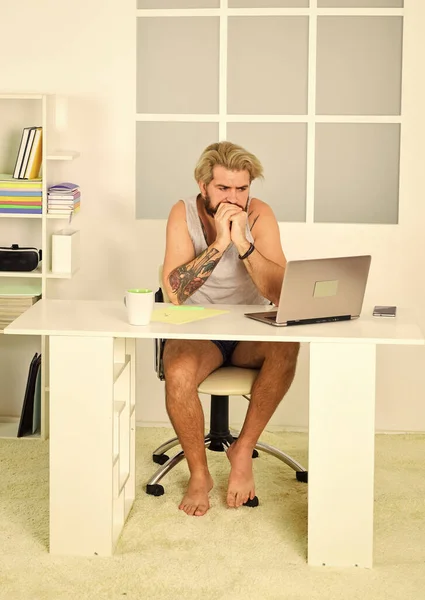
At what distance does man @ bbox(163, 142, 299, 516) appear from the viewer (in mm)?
3266

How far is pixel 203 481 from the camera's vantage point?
3.32m

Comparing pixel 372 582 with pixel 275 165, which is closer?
pixel 372 582

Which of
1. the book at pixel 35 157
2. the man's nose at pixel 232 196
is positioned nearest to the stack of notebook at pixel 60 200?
the book at pixel 35 157

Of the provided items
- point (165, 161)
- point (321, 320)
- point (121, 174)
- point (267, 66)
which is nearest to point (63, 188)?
point (121, 174)

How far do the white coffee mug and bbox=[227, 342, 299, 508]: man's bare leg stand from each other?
1.76 ft

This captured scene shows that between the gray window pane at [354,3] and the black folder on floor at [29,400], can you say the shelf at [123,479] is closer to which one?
the black folder on floor at [29,400]

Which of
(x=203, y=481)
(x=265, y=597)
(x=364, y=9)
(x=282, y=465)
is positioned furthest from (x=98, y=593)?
(x=364, y=9)

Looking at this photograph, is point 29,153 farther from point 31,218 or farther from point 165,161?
point 165,161

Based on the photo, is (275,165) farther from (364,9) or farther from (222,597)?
(222,597)

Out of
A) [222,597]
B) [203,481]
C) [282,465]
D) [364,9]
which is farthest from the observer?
[364,9]

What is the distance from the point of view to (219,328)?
2.90m

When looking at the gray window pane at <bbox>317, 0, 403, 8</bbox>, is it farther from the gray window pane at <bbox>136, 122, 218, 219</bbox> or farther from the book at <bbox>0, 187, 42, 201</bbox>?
the book at <bbox>0, 187, 42, 201</bbox>

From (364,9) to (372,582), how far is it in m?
2.43

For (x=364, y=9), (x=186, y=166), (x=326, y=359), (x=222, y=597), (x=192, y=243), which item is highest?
(x=364, y=9)
